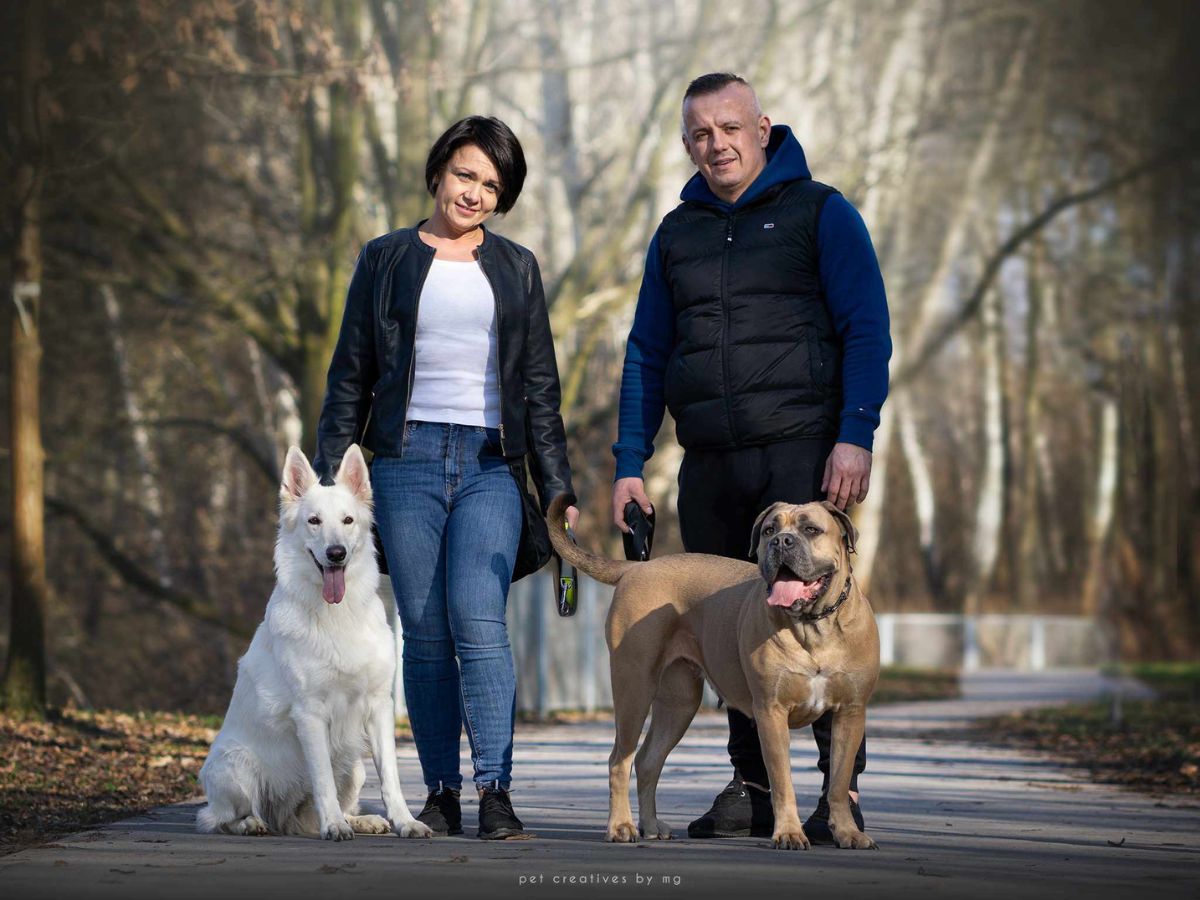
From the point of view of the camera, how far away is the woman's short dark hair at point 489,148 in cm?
637

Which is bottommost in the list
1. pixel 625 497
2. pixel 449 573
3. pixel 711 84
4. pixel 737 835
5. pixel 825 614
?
pixel 737 835

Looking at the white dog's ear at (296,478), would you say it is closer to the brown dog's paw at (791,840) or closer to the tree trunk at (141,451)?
the brown dog's paw at (791,840)

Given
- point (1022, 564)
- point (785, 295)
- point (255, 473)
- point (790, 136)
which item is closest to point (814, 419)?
point (785, 295)

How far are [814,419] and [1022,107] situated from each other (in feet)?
82.7

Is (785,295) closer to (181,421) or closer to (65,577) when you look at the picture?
(181,421)

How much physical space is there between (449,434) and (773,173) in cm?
154

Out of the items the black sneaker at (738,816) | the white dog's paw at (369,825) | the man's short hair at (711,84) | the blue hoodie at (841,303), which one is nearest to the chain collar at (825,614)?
the blue hoodie at (841,303)

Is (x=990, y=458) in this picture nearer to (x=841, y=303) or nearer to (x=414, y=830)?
(x=841, y=303)

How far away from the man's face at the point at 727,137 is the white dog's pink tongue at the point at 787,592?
1.62 metres

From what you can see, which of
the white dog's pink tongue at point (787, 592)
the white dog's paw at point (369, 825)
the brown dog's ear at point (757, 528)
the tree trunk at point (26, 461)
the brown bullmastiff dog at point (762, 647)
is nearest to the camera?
the white dog's pink tongue at point (787, 592)

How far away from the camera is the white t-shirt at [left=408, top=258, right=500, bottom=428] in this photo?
6.32 metres

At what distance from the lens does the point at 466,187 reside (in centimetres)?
636

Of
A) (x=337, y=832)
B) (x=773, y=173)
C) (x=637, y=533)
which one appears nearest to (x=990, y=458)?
(x=637, y=533)

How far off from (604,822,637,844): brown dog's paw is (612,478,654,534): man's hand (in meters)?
1.17
